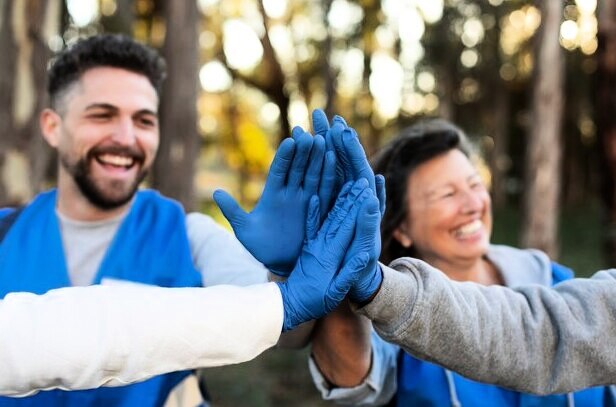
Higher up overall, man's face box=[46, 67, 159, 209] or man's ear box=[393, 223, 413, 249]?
man's face box=[46, 67, 159, 209]

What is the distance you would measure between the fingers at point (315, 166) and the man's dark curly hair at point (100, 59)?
103 cm

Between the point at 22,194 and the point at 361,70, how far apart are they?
15.9 meters

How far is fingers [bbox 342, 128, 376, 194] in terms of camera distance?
1351 mm

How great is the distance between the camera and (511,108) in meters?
22.9

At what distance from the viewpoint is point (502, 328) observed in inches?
57.1

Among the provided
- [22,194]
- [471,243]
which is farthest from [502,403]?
[22,194]

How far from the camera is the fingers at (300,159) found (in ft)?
4.41

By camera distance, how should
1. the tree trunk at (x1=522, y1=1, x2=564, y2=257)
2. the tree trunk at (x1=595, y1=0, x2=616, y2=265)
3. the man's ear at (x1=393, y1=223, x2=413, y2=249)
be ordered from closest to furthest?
the man's ear at (x1=393, y1=223, x2=413, y2=249) → the tree trunk at (x1=595, y1=0, x2=616, y2=265) → the tree trunk at (x1=522, y1=1, x2=564, y2=257)

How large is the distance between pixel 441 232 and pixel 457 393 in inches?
19.7

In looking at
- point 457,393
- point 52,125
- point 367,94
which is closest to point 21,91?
point 52,125

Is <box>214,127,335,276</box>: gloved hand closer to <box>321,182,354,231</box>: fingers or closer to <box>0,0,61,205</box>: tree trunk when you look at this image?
<box>321,182,354,231</box>: fingers

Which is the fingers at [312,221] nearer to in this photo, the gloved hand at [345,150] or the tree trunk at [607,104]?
the gloved hand at [345,150]

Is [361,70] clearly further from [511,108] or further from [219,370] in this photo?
[219,370]

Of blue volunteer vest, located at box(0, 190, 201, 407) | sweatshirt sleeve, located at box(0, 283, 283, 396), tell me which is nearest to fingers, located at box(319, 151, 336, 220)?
sweatshirt sleeve, located at box(0, 283, 283, 396)
